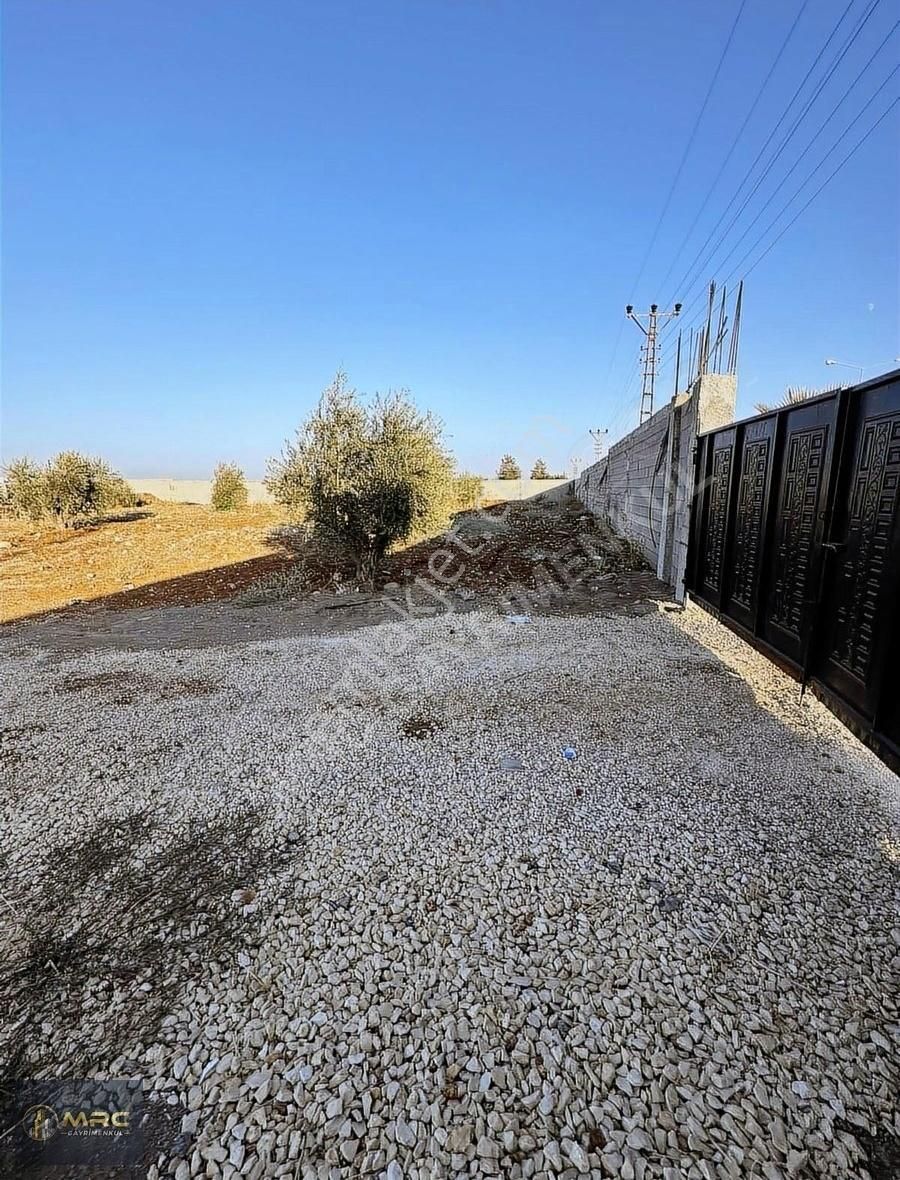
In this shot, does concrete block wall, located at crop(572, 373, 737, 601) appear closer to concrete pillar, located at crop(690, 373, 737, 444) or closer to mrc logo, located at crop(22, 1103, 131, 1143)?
concrete pillar, located at crop(690, 373, 737, 444)

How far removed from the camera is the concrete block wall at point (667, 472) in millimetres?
5910

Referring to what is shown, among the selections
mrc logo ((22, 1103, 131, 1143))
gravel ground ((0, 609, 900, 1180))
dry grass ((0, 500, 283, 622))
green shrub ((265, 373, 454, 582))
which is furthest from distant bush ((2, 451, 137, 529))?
mrc logo ((22, 1103, 131, 1143))

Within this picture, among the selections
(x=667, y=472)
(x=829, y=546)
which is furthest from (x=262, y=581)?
(x=829, y=546)

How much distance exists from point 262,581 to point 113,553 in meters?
4.08

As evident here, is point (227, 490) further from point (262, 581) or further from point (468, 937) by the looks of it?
point (468, 937)

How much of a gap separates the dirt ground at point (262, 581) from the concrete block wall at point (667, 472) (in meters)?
0.45

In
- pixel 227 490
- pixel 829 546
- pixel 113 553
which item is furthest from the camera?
pixel 227 490

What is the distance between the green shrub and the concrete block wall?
3.42 metres

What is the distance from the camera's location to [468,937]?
1757 mm

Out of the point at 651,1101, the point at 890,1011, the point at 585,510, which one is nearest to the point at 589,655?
the point at 890,1011

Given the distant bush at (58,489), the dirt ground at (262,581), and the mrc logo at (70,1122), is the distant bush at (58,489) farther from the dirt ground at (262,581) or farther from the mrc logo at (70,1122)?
the mrc logo at (70,1122)

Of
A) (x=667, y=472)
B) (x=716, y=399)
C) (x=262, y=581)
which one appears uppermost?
(x=716, y=399)

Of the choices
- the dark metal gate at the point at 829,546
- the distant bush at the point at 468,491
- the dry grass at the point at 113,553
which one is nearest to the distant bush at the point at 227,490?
the dry grass at the point at 113,553

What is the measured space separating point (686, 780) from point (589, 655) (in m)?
2.12
